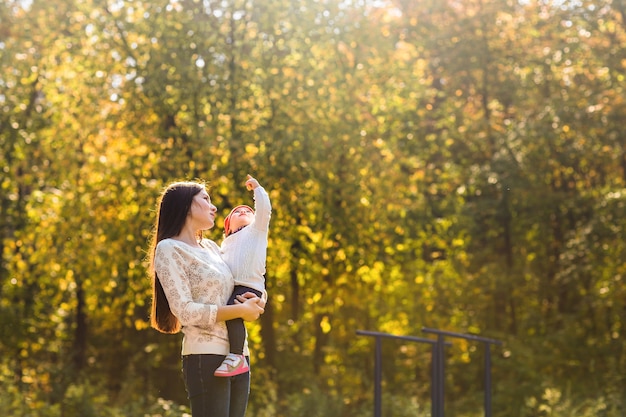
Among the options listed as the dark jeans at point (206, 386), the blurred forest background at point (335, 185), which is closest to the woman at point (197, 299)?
the dark jeans at point (206, 386)

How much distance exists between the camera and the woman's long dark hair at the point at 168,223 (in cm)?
395

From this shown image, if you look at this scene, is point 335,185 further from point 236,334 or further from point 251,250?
point 236,334

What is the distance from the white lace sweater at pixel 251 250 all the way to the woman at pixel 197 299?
0.06 m

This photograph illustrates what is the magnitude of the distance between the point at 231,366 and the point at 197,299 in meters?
0.30

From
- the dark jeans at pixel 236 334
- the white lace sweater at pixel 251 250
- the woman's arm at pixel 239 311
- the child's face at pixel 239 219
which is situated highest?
the child's face at pixel 239 219

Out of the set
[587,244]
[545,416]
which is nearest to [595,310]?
[587,244]

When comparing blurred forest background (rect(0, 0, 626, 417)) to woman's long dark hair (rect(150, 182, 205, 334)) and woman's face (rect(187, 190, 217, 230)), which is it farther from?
woman's face (rect(187, 190, 217, 230))

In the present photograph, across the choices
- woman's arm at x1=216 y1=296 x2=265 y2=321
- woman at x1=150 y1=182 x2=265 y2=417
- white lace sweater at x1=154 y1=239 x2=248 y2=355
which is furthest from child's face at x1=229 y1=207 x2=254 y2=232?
woman's arm at x1=216 y1=296 x2=265 y2=321

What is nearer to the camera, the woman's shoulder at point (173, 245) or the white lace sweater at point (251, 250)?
the woman's shoulder at point (173, 245)

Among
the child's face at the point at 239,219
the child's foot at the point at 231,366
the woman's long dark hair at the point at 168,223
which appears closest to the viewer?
the child's foot at the point at 231,366

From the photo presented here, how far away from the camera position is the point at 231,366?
3797 mm

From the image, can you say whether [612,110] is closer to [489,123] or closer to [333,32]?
[489,123]

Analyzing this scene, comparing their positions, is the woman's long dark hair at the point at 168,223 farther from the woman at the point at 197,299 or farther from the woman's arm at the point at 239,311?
the woman's arm at the point at 239,311

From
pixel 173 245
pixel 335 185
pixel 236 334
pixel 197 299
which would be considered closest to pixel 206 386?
pixel 236 334
